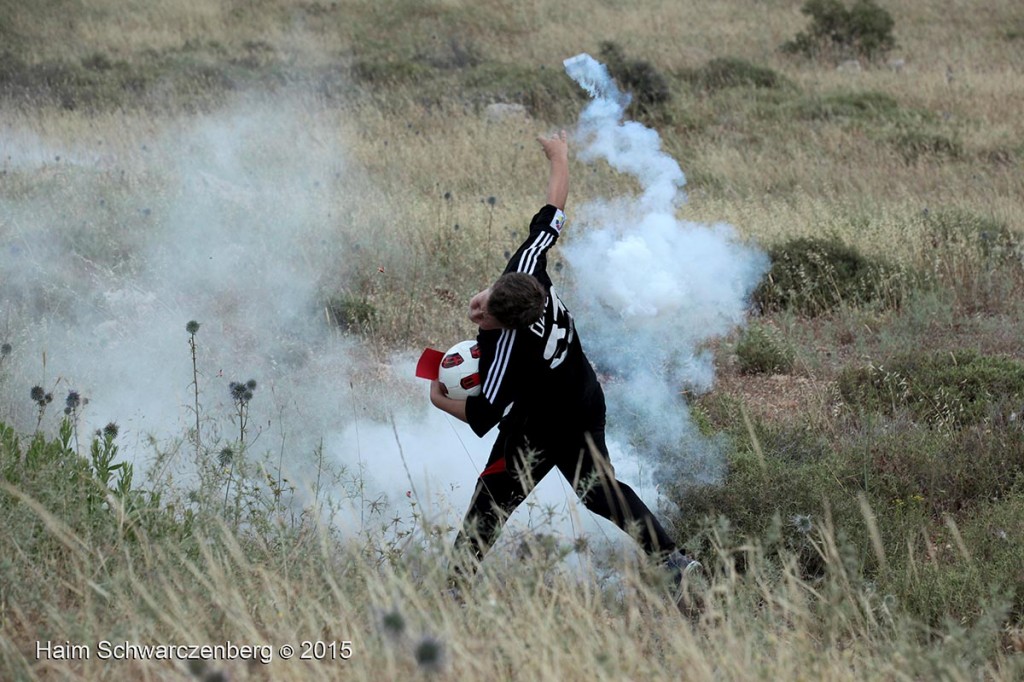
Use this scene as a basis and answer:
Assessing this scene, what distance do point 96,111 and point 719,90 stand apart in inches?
338

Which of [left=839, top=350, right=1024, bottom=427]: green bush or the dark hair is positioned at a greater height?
the dark hair

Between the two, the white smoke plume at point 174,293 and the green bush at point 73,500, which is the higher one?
the white smoke plume at point 174,293

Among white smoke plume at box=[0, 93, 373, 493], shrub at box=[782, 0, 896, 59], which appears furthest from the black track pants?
shrub at box=[782, 0, 896, 59]

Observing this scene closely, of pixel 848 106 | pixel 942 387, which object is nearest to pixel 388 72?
pixel 848 106

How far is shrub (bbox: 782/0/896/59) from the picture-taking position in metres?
20.3

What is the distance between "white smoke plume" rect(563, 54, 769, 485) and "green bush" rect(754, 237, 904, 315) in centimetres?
21

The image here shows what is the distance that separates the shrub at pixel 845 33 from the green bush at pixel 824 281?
1298 centimetres

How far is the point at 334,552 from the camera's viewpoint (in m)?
4.10

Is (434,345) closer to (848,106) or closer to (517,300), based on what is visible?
(517,300)

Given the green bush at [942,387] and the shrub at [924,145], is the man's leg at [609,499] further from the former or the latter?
the shrub at [924,145]

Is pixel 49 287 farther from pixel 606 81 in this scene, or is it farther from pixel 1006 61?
pixel 1006 61

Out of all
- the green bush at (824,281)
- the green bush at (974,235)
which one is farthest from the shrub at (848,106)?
the green bush at (824,281)

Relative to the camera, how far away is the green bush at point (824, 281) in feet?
26.8

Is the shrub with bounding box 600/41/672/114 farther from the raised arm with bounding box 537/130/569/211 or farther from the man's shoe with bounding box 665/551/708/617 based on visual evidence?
the man's shoe with bounding box 665/551/708/617
